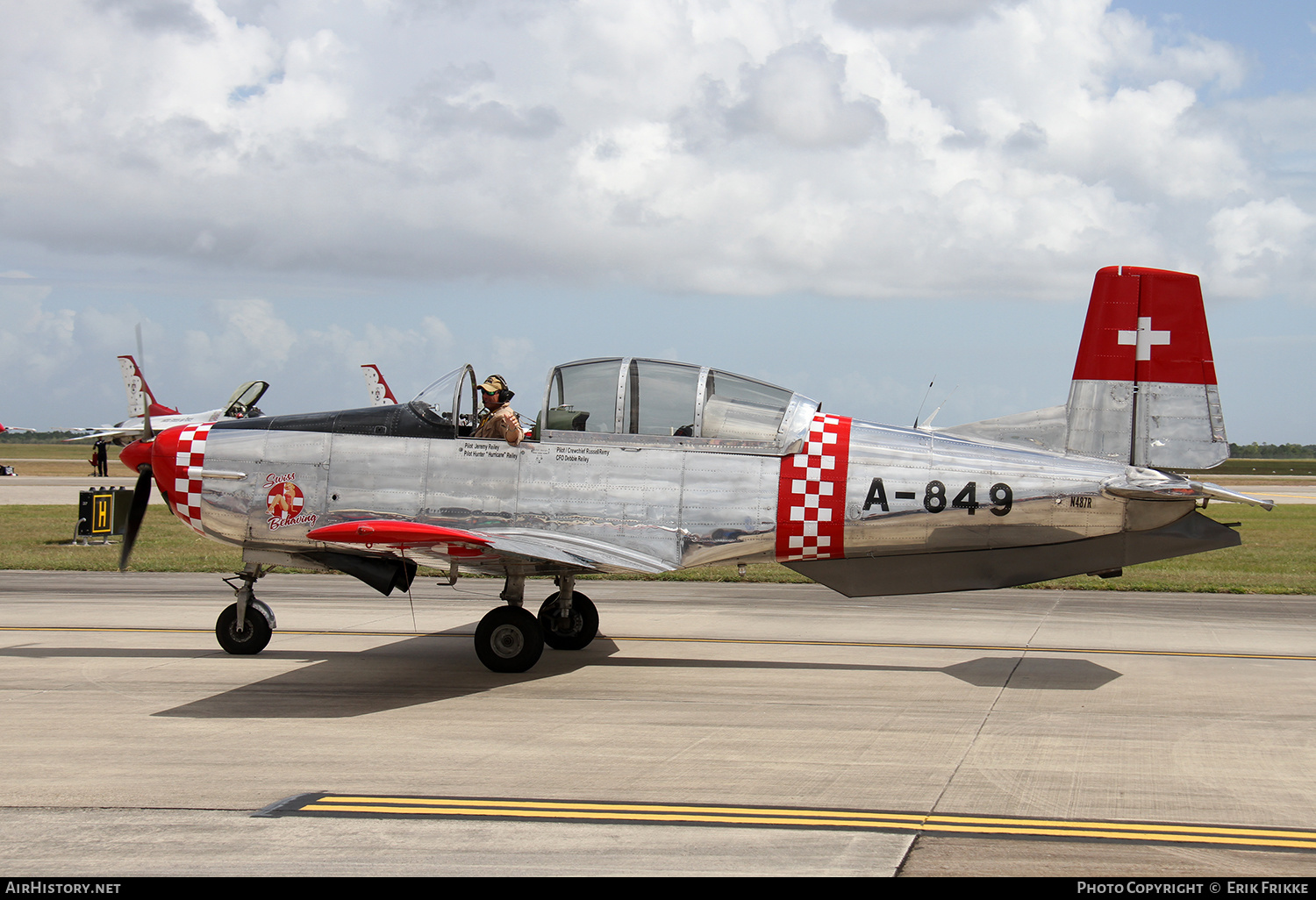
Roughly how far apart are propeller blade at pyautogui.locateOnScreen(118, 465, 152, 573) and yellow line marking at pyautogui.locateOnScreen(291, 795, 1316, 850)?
214 inches

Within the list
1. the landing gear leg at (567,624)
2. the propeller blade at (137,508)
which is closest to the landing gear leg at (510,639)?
the landing gear leg at (567,624)

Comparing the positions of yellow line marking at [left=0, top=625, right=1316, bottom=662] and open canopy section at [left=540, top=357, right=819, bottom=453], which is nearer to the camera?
open canopy section at [left=540, top=357, right=819, bottom=453]

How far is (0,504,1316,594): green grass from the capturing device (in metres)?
16.6

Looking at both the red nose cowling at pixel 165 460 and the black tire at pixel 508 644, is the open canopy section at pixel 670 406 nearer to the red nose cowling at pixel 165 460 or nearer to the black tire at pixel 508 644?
the black tire at pixel 508 644

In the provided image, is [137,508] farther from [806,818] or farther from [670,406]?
[806,818]

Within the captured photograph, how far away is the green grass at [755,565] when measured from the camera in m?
16.6

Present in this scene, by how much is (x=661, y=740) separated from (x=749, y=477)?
2.82 m

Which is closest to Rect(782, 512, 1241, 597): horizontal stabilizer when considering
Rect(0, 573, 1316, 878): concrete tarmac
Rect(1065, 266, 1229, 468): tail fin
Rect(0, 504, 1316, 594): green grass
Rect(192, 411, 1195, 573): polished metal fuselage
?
Rect(192, 411, 1195, 573): polished metal fuselage

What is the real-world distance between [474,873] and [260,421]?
6.30 metres

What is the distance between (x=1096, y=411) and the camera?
929 centimetres

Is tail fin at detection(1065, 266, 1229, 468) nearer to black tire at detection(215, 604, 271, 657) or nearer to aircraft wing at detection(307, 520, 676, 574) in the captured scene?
aircraft wing at detection(307, 520, 676, 574)

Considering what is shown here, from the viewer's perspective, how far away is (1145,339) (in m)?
9.20

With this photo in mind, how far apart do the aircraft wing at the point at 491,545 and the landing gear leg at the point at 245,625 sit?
190 cm

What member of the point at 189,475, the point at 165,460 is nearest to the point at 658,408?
the point at 189,475
